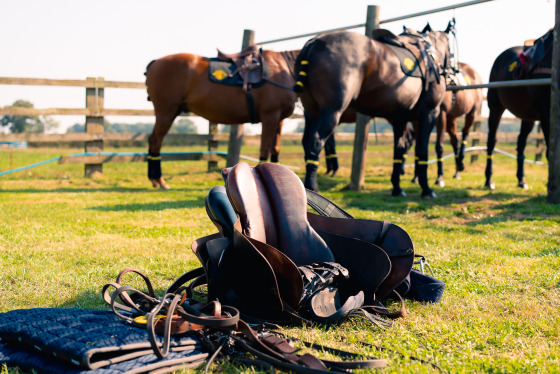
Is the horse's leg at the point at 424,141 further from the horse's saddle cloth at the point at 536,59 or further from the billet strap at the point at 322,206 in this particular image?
the billet strap at the point at 322,206

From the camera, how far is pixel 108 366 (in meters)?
1.98

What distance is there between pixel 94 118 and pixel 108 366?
9.62 meters

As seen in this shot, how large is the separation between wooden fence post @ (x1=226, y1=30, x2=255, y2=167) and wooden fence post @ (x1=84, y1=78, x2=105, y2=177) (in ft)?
8.53

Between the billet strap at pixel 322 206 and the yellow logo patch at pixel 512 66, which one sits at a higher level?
the yellow logo patch at pixel 512 66

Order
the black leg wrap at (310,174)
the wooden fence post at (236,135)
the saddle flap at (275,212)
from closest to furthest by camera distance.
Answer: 1. the saddle flap at (275,212)
2. the black leg wrap at (310,174)
3. the wooden fence post at (236,135)

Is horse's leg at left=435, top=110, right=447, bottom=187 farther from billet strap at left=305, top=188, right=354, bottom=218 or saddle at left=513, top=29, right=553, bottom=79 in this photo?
billet strap at left=305, top=188, right=354, bottom=218

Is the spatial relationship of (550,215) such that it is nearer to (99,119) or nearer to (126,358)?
(126,358)

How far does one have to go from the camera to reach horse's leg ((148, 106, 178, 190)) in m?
9.06

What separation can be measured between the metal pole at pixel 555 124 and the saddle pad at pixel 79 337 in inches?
243

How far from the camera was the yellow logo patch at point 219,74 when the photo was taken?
352 inches

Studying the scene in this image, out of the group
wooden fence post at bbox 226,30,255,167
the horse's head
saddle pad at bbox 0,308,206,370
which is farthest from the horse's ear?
saddle pad at bbox 0,308,206,370

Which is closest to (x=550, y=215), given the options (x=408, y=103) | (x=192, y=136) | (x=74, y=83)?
(x=408, y=103)

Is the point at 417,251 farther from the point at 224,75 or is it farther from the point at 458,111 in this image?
the point at 458,111

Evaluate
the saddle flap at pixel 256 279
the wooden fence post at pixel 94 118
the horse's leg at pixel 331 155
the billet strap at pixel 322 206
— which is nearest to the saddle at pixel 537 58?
the horse's leg at pixel 331 155
